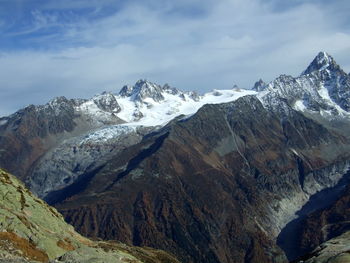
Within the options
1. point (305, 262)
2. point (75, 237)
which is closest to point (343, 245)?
point (305, 262)

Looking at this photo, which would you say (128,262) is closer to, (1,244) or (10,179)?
(1,244)

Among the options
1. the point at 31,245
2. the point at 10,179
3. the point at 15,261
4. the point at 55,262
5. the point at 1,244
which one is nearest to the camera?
the point at 15,261

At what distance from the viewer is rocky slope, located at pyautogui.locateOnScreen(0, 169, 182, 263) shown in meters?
86.0

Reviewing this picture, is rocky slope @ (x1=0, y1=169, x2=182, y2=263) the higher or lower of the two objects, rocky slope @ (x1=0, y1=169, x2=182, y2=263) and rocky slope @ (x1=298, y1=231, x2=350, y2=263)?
the higher

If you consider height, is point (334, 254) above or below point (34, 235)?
below

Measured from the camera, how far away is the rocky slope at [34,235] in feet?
282

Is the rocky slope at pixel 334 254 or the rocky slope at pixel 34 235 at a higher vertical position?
the rocky slope at pixel 34 235

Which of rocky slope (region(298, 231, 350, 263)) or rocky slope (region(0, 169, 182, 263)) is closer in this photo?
rocky slope (region(0, 169, 182, 263))

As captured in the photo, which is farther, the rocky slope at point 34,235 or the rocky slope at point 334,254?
the rocky slope at point 334,254

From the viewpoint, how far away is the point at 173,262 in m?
146

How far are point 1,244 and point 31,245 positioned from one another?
7.30 m

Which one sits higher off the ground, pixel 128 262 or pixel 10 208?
pixel 10 208

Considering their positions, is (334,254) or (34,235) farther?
(334,254)

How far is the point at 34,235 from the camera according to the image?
313 ft
